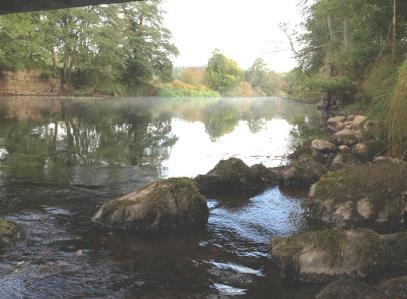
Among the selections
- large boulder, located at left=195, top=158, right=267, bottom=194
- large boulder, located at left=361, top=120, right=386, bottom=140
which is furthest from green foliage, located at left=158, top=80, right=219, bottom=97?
large boulder, located at left=195, top=158, right=267, bottom=194

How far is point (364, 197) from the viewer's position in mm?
7109

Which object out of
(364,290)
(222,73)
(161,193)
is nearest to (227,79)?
(222,73)

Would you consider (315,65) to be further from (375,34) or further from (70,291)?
(70,291)

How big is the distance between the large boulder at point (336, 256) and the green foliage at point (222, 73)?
112405mm

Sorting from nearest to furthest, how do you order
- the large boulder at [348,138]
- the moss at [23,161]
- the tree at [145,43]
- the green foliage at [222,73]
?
the moss at [23,161] → the large boulder at [348,138] → the tree at [145,43] → the green foliage at [222,73]

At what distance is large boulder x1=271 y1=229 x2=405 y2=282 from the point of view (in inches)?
195

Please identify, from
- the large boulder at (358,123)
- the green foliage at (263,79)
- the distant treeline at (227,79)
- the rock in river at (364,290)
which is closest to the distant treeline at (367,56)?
the large boulder at (358,123)

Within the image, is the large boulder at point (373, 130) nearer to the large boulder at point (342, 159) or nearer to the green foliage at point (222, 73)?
the large boulder at point (342, 159)

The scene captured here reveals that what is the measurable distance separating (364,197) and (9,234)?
5237mm

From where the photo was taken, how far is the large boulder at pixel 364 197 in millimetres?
6820

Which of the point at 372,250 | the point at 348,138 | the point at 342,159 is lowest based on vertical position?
the point at 372,250

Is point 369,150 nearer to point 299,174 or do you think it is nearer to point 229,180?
point 299,174

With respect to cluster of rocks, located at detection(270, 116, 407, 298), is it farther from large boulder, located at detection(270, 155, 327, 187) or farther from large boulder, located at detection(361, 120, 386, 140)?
large boulder, located at detection(270, 155, 327, 187)

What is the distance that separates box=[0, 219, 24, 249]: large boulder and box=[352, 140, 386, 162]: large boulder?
816 cm
